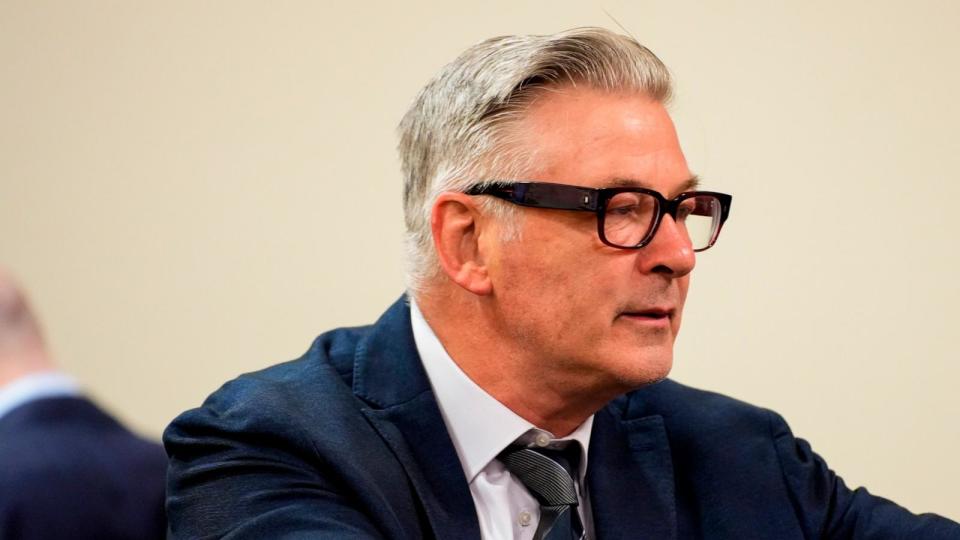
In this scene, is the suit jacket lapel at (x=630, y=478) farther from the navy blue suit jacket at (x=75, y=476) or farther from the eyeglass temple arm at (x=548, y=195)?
the navy blue suit jacket at (x=75, y=476)

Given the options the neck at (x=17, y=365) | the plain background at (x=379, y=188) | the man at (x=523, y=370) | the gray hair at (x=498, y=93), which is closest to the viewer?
the man at (x=523, y=370)

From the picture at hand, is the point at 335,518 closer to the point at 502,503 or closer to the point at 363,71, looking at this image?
the point at 502,503

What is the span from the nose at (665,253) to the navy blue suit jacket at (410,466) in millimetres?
317

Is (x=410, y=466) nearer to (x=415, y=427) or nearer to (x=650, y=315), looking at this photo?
(x=415, y=427)

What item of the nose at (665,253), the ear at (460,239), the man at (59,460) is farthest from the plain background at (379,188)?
the nose at (665,253)

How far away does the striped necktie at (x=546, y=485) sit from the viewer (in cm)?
184

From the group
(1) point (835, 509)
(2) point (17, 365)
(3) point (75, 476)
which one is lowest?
(1) point (835, 509)

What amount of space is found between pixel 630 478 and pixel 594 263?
0.35 metres

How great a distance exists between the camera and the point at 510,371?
189cm

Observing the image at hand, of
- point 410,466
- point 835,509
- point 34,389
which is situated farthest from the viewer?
point 835,509

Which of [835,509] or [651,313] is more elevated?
[651,313]

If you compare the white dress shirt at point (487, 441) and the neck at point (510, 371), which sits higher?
the neck at point (510, 371)

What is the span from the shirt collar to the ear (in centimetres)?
11

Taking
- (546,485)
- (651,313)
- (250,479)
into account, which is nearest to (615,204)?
(651,313)
